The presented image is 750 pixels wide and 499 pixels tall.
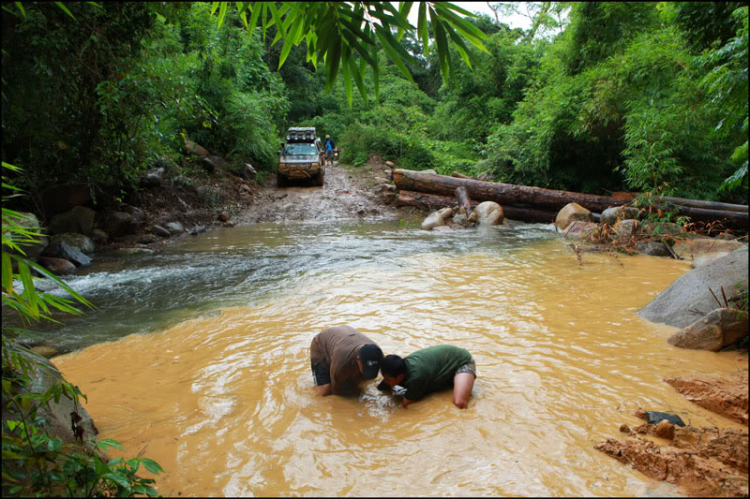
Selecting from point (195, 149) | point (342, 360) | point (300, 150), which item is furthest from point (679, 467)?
point (300, 150)

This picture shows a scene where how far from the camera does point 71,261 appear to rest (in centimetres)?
941

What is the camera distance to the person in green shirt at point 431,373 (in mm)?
3844

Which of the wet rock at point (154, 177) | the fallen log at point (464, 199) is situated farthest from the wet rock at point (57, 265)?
the fallen log at point (464, 199)

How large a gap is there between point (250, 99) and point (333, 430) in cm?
1746

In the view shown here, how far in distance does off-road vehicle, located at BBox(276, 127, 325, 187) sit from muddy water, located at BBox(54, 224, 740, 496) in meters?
11.2

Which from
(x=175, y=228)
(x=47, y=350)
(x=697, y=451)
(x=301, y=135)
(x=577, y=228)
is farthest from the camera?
(x=301, y=135)

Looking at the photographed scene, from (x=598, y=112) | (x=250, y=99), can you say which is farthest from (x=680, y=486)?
(x=250, y=99)

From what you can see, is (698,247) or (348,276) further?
(698,247)

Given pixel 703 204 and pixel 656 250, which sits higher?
pixel 703 204

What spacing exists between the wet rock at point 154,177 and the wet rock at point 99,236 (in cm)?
270

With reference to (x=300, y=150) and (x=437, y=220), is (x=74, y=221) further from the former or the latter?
(x=300, y=150)

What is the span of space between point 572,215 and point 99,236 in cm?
1298

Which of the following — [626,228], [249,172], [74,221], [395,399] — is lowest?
[395,399]

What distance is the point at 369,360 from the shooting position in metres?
3.82
